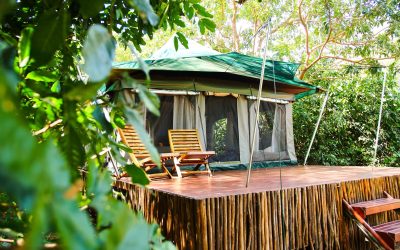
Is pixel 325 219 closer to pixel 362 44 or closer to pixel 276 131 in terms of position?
pixel 276 131

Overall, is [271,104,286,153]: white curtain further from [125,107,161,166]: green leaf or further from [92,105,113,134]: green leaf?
[125,107,161,166]: green leaf

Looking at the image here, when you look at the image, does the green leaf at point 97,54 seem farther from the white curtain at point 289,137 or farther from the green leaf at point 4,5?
the white curtain at point 289,137

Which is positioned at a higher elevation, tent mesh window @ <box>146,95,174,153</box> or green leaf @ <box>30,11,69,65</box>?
green leaf @ <box>30,11,69,65</box>

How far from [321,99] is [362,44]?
2749mm

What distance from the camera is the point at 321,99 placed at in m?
9.12

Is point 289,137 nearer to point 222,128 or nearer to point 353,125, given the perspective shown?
point 222,128

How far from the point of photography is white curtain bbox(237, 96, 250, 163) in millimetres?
6520

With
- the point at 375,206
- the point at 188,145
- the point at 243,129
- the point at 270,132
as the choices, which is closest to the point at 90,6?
the point at 375,206

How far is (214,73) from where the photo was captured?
19.6ft

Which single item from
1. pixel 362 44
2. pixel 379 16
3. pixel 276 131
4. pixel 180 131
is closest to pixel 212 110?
pixel 180 131

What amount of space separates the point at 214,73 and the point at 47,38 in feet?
18.4

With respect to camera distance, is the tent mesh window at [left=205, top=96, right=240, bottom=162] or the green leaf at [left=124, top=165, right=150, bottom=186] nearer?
the green leaf at [left=124, top=165, right=150, bottom=186]

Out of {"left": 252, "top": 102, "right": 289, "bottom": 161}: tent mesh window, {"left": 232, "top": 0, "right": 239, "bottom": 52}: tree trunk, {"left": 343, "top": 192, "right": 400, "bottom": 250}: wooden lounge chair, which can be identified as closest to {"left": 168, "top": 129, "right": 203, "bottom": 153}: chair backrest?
{"left": 252, "top": 102, "right": 289, "bottom": 161}: tent mesh window

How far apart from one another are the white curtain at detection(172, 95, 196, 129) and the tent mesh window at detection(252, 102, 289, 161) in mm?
1453
